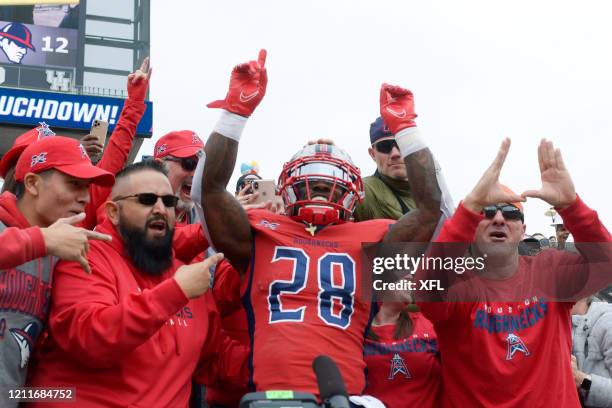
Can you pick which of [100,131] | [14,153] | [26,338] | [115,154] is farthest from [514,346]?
[100,131]

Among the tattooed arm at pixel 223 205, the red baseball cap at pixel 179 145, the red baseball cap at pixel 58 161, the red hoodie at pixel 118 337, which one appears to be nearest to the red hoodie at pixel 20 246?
the red hoodie at pixel 118 337

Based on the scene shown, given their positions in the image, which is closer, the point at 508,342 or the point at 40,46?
the point at 508,342

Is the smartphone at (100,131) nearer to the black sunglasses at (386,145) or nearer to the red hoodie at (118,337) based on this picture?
the red hoodie at (118,337)

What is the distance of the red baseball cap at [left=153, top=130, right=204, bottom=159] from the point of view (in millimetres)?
4582

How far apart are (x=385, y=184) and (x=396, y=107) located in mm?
1046

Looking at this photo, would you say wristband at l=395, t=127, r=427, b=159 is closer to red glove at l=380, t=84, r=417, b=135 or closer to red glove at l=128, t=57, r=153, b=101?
red glove at l=380, t=84, r=417, b=135

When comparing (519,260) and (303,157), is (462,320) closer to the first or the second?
(519,260)

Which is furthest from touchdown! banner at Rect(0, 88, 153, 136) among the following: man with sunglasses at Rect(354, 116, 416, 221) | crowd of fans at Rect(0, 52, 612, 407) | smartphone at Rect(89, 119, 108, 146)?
crowd of fans at Rect(0, 52, 612, 407)

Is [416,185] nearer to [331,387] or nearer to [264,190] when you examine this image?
[264,190]

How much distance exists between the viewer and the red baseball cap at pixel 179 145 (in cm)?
458

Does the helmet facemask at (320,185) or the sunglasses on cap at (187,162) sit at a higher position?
the sunglasses on cap at (187,162)

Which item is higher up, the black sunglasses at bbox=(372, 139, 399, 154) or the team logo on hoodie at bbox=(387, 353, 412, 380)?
the black sunglasses at bbox=(372, 139, 399, 154)

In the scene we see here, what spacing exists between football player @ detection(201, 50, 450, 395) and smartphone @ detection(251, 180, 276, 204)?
285mm

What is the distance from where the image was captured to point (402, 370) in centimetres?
374
